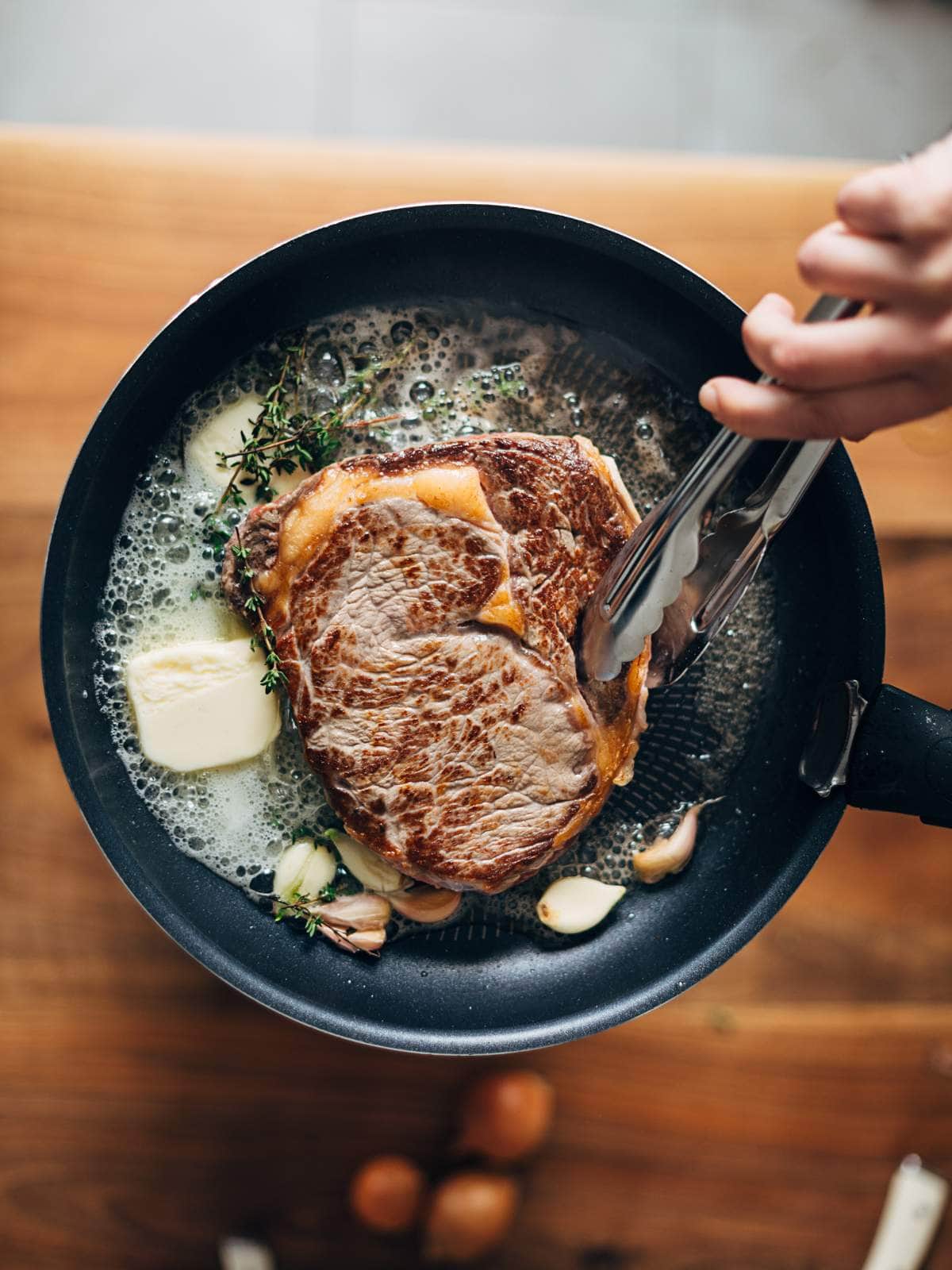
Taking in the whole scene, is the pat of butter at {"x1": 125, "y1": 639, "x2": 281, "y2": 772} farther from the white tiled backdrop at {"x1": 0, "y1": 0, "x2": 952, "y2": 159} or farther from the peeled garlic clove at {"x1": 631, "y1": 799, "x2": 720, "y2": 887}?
the white tiled backdrop at {"x1": 0, "y1": 0, "x2": 952, "y2": 159}

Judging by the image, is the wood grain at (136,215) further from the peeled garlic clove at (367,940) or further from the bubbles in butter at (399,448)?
the peeled garlic clove at (367,940)

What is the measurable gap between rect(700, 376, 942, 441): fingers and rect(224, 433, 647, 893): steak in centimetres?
32

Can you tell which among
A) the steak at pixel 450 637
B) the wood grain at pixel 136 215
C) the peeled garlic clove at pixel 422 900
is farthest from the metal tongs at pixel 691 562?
the wood grain at pixel 136 215

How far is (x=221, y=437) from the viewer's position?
3.39 feet

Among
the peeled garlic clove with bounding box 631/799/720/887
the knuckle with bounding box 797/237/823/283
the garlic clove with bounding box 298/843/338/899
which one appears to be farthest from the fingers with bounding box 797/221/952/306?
the garlic clove with bounding box 298/843/338/899

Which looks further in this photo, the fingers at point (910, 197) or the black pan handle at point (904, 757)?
the black pan handle at point (904, 757)

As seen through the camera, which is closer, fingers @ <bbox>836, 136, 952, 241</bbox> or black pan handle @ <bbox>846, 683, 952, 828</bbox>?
fingers @ <bbox>836, 136, 952, 241</bbox>

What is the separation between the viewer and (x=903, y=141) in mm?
1593

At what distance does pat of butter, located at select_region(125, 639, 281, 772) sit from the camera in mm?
1013

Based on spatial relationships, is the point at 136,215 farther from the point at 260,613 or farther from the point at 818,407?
the point at 818,407

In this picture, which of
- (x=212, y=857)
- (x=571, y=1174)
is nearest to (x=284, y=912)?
(x=212, y=857)

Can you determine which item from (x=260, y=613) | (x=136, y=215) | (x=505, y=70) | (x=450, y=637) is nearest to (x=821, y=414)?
(x=450, y=637)

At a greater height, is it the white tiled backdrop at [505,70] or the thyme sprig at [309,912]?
the white tiled backdrop at [505,70]

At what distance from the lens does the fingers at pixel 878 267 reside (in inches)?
22.8
